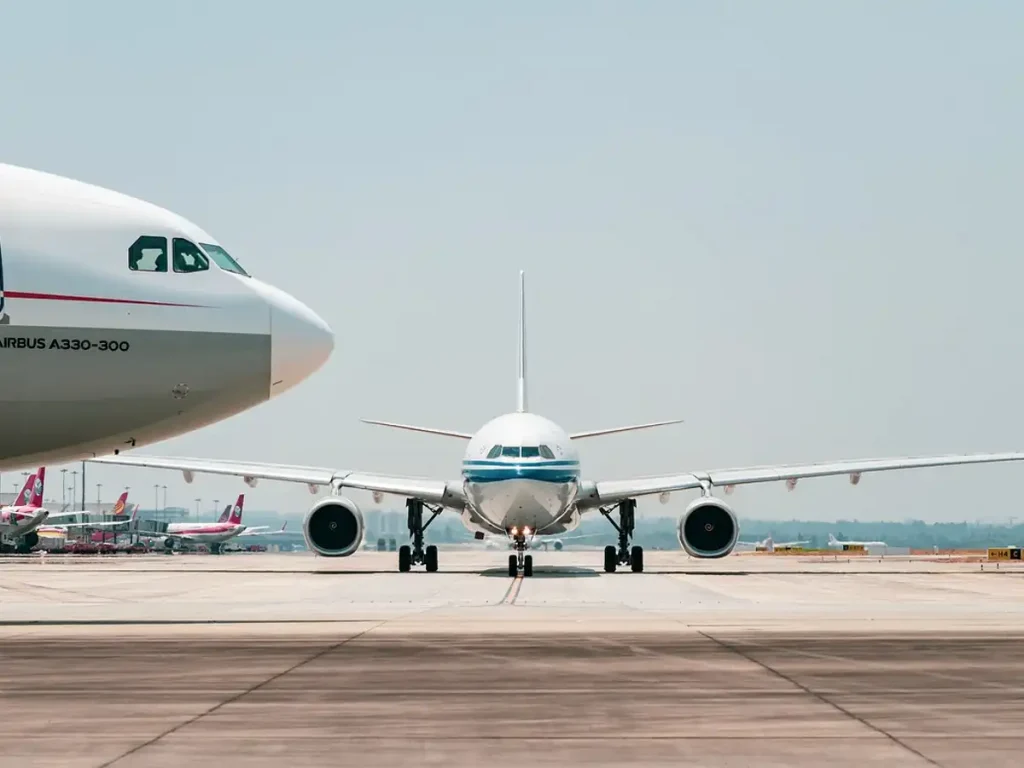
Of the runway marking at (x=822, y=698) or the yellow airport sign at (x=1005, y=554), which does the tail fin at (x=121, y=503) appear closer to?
the yellow airport sign at (x=1005, y=554)

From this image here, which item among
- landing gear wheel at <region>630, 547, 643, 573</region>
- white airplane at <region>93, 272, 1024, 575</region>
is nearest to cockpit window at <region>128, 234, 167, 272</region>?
white airplane at <region>93, 272, 1024, 575</region>

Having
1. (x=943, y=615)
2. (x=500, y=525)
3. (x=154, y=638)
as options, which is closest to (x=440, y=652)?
(x=154, y=638)

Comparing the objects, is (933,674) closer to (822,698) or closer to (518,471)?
(822,698)

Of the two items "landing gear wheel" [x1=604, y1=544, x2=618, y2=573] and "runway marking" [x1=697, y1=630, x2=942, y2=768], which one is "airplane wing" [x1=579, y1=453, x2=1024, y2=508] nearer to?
"landing gear wheel" [x1=604, y1=544, x2=618, y2=573]

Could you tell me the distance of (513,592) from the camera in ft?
94.2

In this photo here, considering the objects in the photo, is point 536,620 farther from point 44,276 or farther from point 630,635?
point 44,276

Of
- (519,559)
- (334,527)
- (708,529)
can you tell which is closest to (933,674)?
(519,559)

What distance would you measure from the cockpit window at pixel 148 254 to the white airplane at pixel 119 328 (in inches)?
0.6

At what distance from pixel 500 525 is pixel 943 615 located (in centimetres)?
1853

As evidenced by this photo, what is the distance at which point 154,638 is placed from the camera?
16.4 metres

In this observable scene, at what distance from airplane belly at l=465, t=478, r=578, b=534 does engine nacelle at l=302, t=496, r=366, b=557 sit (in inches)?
171

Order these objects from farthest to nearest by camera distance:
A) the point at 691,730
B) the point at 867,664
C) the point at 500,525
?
1. the point at 500,525
2. the point at 867,664
3. the point at 691,730

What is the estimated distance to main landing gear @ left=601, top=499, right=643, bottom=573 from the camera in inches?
1631

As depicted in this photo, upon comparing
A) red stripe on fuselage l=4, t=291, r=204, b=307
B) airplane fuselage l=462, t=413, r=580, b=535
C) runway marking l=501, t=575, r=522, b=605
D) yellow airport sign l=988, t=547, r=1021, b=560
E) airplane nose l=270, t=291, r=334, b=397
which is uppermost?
red stripe on fuselage l=4, t=291, r=204, b=307
